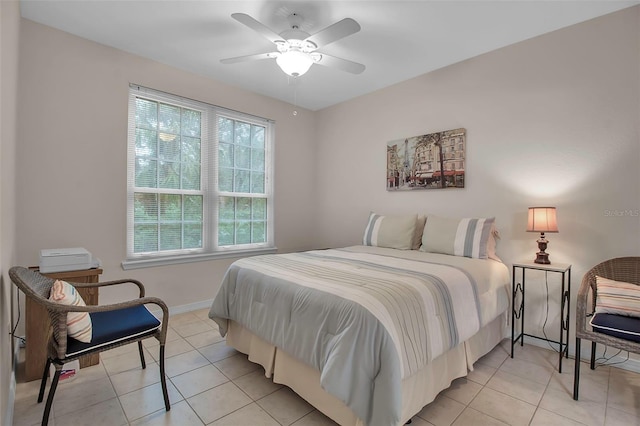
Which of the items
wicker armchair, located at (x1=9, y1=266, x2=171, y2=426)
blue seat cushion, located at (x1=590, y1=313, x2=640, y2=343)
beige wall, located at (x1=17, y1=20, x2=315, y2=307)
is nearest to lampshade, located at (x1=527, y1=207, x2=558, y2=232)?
blue seat cushion, located at (x1=590, y1=313, x2=640, y2=343)

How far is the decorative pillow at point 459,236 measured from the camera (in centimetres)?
267

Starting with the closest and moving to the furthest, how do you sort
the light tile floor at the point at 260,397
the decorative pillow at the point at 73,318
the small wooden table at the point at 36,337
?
the decorative pillow at the point at 73,318
the light tile floor at the point at 260,397
the small wooden table at the point at 36,337

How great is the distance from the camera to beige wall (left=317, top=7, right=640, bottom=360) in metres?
2.30

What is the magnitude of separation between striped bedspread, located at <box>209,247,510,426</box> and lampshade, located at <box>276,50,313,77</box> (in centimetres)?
152

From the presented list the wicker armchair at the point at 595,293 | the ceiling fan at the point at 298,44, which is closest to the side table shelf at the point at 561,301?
the wicker armchair at the point at 595,293

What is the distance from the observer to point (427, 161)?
3410 millimetres

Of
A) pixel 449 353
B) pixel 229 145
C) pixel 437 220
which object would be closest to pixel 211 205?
pixel 229 145

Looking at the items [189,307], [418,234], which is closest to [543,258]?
[418,234]

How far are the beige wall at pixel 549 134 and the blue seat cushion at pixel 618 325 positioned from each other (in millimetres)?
752

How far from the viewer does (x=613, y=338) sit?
69.2 inches

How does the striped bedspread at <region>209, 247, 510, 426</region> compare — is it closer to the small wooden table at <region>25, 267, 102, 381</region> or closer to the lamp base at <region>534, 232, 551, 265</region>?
the lamp base at <region>534, 232, 551, 265</region>

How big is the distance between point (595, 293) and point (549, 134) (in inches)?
53.2

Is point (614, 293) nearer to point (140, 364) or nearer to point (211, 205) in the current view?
point (140, 364)

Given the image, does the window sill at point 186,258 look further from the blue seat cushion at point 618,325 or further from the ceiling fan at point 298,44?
the blue seat cushion at point 618,325
